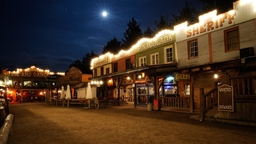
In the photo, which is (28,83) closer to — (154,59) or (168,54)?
(154,59)

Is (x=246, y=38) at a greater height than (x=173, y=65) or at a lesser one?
greater

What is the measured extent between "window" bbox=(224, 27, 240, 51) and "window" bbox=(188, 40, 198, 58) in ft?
8.28

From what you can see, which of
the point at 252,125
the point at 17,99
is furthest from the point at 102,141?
the point at 17,99

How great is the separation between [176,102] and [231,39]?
5.97 m

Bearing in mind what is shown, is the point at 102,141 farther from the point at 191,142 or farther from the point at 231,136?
the point at 231,136

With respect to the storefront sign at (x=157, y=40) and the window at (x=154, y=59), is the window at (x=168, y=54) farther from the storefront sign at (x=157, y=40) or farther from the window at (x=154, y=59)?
the window at (x=154, y=59)

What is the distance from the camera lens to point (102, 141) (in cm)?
663

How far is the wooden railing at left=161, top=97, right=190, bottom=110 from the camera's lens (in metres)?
15.5

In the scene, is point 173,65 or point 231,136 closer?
point 231,136

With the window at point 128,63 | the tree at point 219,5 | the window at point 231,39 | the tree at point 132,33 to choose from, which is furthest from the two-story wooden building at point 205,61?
the tree at point 132,33

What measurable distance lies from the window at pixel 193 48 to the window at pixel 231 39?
2523 millimetres

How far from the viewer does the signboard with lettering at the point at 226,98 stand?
9578 mm

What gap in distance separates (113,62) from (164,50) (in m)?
9.88

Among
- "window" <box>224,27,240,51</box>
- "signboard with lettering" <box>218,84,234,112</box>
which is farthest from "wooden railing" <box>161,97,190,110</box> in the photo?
"signboard with lettering" <box>218,84,234,112</box>
